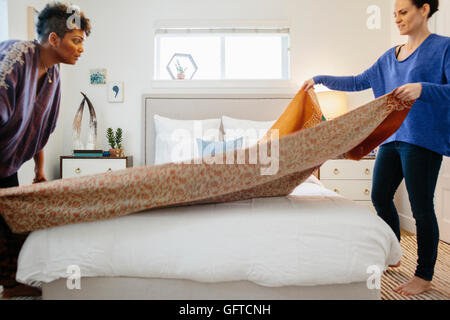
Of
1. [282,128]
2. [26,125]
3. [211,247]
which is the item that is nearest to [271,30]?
[282,128]

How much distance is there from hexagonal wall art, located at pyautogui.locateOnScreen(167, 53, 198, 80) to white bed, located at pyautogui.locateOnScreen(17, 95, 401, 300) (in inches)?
98.9

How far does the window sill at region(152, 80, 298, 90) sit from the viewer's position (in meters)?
3.19

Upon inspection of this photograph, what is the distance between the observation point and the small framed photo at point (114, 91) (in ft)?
10.4

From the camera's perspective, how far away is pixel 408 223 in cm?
274

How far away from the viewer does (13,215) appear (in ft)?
3.36

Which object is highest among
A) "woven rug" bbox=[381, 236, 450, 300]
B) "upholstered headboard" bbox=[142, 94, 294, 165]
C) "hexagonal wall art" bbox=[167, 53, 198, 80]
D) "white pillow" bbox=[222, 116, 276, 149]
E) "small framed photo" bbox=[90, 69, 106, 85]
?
"hexagonal wall art" bbox=[167, 53, 198, 80]

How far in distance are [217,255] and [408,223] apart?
2.47 meters

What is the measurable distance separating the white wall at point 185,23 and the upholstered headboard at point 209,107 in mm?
180

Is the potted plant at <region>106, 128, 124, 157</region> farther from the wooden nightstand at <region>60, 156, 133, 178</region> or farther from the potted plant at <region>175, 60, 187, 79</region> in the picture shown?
the potted plant at <region>175, 60, 187, 79</region>

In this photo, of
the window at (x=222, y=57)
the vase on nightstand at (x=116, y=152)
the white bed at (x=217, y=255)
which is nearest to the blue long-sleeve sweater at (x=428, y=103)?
the white bed at (x=217, y=255)

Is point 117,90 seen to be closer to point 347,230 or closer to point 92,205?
point 92,205

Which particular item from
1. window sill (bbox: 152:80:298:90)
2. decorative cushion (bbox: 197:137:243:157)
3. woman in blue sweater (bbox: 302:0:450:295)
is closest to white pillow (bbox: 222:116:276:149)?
decorative cushion (bbox: 197:137:243:157)

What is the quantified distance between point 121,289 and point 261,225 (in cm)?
53

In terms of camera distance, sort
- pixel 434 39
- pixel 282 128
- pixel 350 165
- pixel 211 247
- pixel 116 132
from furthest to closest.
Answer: pixel 116 132, pixel 350 165, pixel 282 128, pixel 434 39, pixel 211 247
